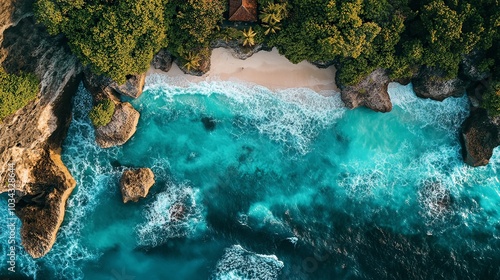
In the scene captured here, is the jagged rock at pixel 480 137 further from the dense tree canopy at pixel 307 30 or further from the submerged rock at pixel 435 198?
the dense tree canopy at pixel 307 30

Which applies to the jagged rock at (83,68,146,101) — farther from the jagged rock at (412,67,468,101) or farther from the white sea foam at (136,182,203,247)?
the jagged rock at (412,67,468,101)

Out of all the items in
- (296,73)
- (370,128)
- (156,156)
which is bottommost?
(156,156)

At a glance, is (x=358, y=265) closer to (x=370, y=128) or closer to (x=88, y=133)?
(x=370, y=128)

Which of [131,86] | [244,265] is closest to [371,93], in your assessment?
[244,265]

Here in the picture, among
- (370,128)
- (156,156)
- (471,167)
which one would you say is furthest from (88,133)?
(471,167)

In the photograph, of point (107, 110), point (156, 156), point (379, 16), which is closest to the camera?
point (379, 16)

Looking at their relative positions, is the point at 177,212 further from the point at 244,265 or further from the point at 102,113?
the point at 102,113

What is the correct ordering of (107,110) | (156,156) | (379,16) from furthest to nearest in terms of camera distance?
(156,156) → (107,110) → (379,16)
